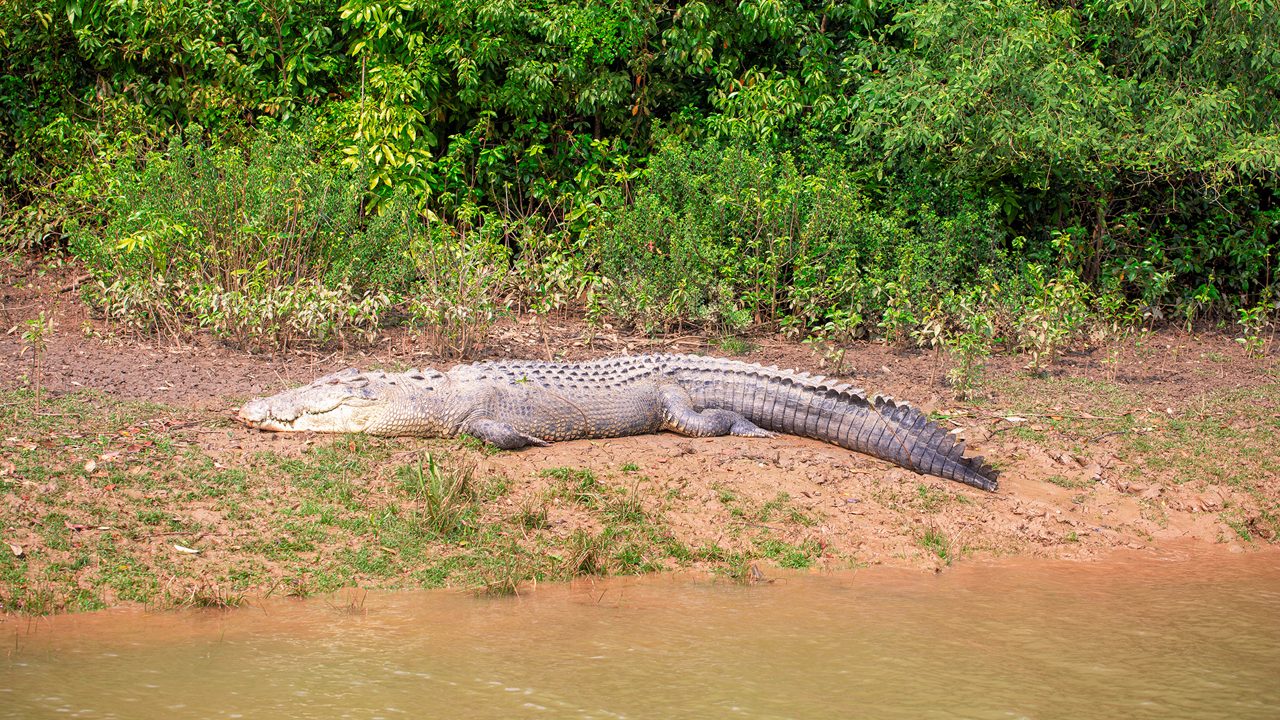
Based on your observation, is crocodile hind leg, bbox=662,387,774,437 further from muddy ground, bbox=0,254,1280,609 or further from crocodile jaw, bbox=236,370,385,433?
crocodile jaw, bbox=236,370,385,433

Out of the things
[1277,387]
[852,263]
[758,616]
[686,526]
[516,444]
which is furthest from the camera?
[852,263]

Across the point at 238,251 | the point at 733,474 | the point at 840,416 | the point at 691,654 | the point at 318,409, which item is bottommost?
the point at 691,654

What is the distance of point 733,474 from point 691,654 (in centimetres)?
191

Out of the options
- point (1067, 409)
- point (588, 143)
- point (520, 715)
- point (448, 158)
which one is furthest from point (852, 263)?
point (520, 715)

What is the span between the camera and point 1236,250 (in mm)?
10148

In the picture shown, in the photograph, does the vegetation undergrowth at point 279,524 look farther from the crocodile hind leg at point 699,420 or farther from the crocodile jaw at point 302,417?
the crocodile hind leg at point 699,420

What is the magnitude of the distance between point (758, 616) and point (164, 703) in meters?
2.19

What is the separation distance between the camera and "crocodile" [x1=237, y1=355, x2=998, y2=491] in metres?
6.25

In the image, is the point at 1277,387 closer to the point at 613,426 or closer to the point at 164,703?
the point at 613,426

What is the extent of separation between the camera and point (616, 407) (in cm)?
667

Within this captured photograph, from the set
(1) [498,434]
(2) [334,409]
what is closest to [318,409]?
(2) [334,409]

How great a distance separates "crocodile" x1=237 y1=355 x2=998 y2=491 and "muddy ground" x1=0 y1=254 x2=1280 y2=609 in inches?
5.5

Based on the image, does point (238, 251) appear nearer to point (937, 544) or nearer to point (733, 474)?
point (733, 474)

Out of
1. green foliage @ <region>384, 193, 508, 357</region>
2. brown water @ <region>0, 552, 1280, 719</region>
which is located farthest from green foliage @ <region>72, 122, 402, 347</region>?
brown water @ <region>0, 552, 1280, 719</region>
